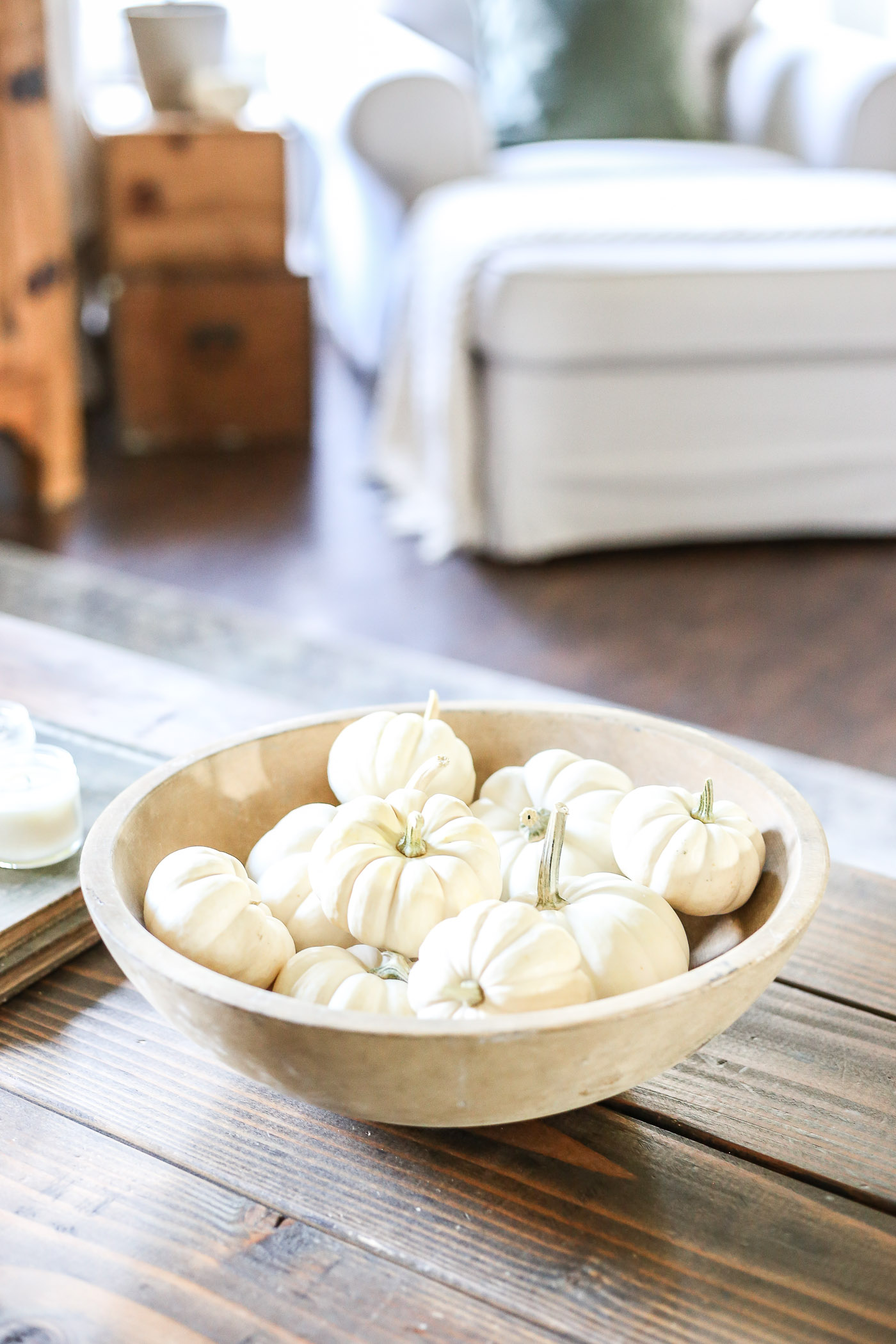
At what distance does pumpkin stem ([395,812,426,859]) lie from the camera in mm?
548

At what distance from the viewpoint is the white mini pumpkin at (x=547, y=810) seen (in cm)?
58

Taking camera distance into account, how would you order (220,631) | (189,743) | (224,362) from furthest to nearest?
(224,362) → (220,631) → (189,743)

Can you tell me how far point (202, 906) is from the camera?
527 millimetres

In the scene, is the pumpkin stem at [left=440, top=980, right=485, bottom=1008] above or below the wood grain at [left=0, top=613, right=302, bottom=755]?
above

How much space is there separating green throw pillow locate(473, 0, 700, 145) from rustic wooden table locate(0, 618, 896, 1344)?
8.82 ft

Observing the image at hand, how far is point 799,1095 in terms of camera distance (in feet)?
1.87

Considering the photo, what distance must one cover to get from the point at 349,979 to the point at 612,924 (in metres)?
0.10

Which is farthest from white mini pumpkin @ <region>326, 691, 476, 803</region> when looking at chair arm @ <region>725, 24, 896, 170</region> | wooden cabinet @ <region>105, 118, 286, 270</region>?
chair arm @ <region>725, 24, 896, 170</region>

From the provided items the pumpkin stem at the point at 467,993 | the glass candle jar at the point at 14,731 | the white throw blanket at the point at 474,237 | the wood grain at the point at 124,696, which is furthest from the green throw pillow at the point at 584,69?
the pumpkin stem at the point at 467,993

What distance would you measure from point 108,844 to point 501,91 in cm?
278

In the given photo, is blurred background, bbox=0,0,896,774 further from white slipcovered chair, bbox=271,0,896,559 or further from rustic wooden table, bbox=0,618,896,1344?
rustic wooden table, bbox=0,618,896,1344

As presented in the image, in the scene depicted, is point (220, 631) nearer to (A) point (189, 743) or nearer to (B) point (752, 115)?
(A) point (189, 743)

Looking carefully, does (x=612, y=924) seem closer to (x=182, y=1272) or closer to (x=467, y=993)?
(x=467, y=993)

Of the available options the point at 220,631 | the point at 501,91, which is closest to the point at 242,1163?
the point at 220,631
